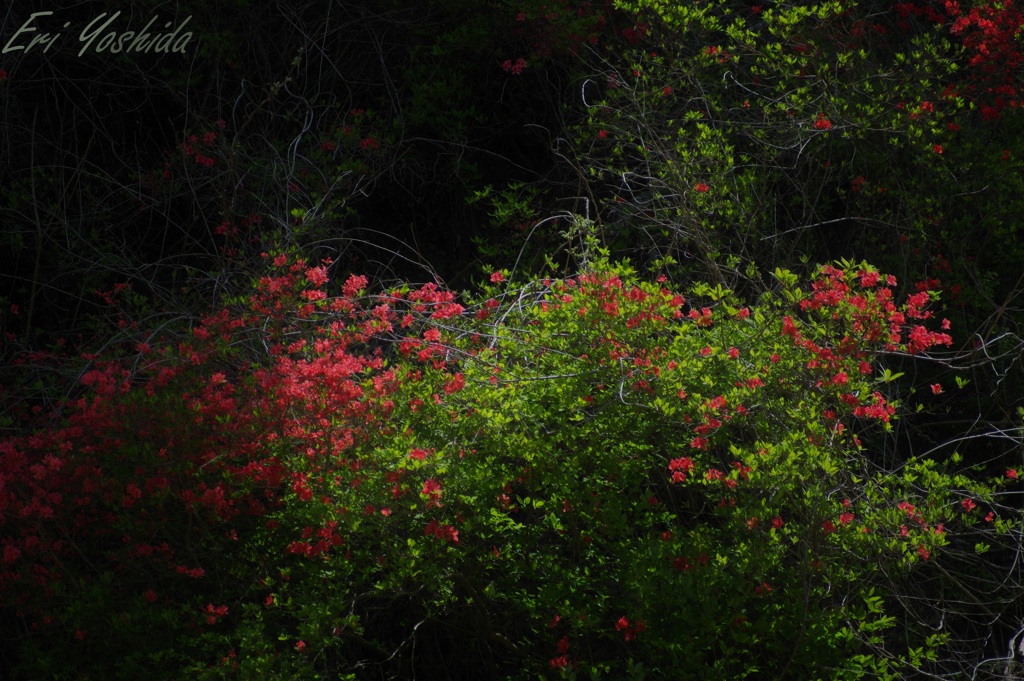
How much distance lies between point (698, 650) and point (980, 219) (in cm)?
268

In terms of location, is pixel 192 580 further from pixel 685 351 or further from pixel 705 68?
pixel 705 68

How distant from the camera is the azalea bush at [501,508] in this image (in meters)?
2.62

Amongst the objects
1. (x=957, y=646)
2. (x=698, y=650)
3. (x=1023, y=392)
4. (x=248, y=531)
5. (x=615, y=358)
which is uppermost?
(x=615, y=358)

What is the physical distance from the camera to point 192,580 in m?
2.90

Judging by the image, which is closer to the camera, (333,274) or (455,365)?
(455,365)

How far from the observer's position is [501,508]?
282 cm

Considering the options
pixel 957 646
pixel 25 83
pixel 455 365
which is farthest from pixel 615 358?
pixel 25 83

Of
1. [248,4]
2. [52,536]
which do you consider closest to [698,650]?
[52,536]

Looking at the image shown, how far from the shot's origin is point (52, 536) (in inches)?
118

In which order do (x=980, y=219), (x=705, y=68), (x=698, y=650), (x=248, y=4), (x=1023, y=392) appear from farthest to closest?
1. (x=248, y=4)
2. (x=705, y=68)
3. (x=980, y=219)
4. (x=1023, y=392)
5. (x=698, y=650)

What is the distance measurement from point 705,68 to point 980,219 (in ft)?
4.43

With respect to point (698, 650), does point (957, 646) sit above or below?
below

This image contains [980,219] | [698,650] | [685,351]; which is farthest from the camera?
[980,219]

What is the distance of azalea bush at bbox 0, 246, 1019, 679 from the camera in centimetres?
262
